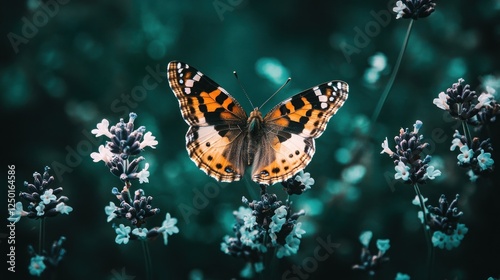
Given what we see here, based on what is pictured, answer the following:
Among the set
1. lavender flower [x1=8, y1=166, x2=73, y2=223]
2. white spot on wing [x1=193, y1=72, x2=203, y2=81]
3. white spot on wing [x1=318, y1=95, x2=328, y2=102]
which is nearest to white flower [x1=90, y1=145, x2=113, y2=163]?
lavender flower [x1=8, y1=166, x2=73, y2=223]

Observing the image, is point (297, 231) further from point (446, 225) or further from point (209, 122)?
point (209, 122)

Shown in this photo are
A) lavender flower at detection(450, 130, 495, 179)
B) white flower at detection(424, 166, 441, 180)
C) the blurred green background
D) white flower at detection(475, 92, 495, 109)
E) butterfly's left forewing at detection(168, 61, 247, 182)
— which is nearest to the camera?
white flower at detection(424, 166, 441, 180)

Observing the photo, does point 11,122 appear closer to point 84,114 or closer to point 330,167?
point 84,114

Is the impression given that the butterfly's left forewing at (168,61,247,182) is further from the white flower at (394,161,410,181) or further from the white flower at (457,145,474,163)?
the white flower at (457,145,474,163)

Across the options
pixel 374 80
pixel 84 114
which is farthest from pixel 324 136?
pixel 84 114

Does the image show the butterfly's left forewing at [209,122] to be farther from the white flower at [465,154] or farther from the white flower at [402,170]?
the white flower at [465,154]

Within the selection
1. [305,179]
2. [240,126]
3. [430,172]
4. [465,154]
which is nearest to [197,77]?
[240,126]


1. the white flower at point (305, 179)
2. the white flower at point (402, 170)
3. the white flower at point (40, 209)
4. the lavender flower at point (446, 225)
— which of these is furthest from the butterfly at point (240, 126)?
the white flower at point (40, 209)
